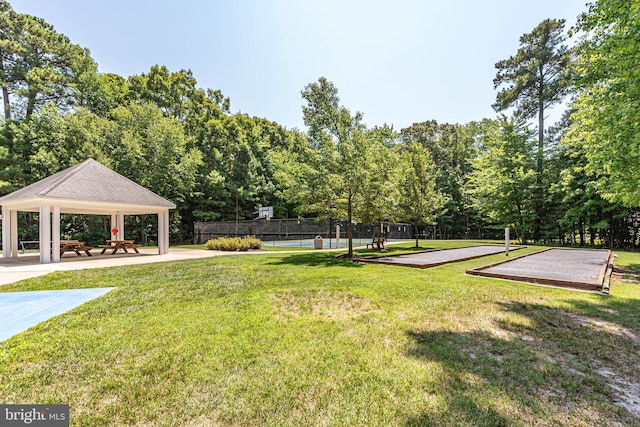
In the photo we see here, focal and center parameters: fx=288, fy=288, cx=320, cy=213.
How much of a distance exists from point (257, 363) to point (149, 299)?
11.3 feet

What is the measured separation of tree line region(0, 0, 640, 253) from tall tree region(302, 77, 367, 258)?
5cm

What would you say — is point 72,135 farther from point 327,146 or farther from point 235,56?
point 327,146

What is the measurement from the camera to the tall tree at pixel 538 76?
2409cm

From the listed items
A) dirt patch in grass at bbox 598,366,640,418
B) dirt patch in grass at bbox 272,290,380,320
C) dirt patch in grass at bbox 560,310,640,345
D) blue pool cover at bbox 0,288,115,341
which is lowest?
dirt patch in grass at bbox 560,310,640,345

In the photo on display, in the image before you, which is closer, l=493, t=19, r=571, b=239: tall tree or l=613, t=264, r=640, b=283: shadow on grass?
l=613, t=264, r=640, b=283: shadow on grass

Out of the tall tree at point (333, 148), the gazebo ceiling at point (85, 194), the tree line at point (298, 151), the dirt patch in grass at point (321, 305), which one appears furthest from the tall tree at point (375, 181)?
the gazebo ceiling at point (85, 194)

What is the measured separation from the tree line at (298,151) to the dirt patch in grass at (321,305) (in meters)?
5.77

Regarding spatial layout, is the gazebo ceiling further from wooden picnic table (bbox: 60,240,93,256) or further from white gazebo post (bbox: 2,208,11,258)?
wooden picnic table (bbox: 60,240,93,256)

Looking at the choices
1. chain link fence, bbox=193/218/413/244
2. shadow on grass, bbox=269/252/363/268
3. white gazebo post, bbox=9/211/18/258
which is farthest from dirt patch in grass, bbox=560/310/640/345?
white gazebo post, bbox=9/211/18/258

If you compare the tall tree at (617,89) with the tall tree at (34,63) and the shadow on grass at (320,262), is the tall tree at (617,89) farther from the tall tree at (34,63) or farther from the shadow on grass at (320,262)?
the tall tree at (34,63)

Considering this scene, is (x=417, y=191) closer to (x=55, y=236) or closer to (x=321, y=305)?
(x=321, y=305)

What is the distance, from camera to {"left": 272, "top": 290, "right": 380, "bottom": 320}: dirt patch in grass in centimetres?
444

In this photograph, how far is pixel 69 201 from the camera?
1133 cm

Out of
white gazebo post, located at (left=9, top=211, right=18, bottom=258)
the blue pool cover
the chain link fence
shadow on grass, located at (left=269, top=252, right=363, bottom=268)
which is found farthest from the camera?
the chain link fence
